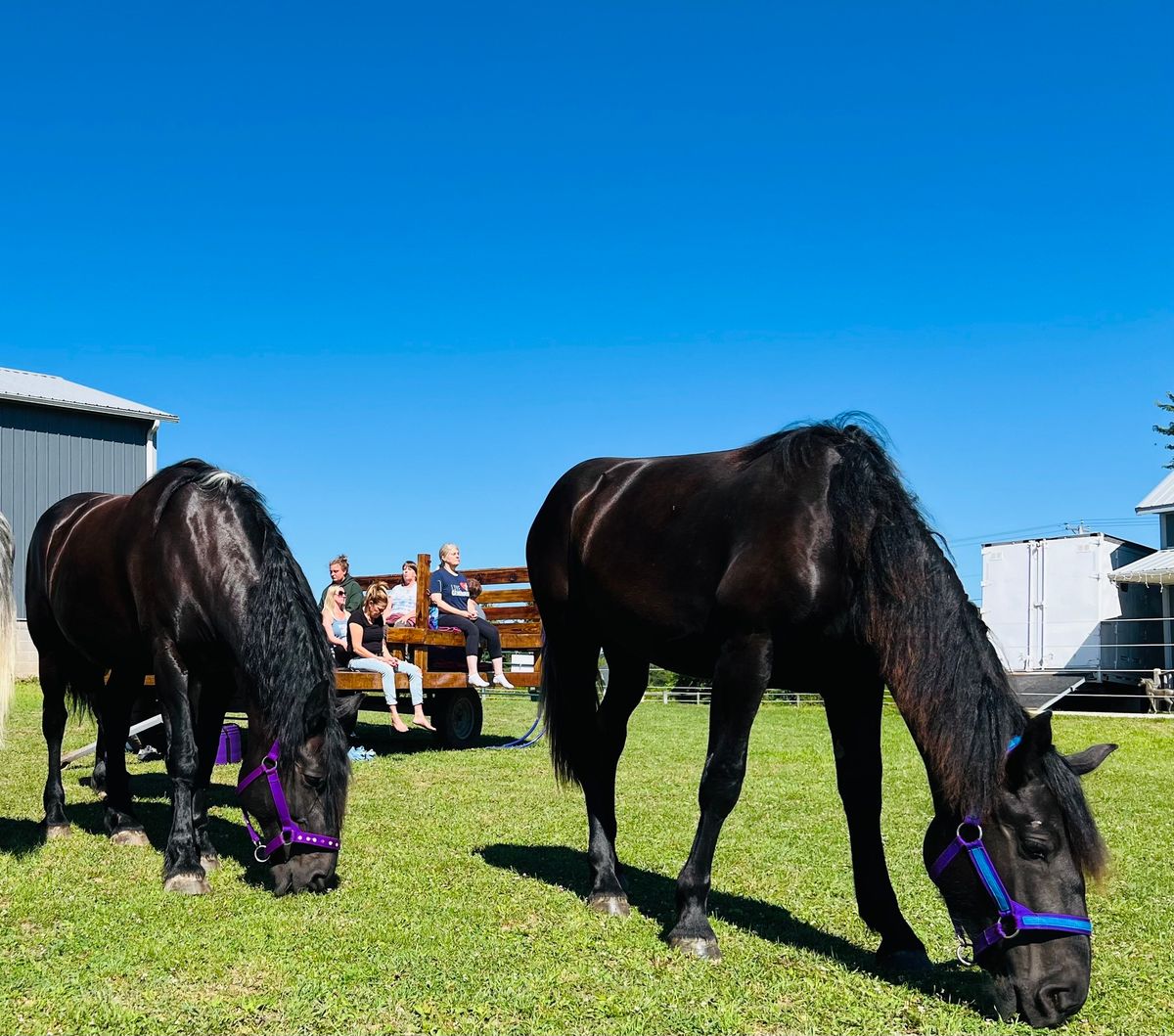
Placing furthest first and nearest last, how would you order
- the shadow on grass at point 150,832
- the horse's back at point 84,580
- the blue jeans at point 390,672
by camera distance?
the blue jeans at point 390,672 < the horse's back at point 84,580 < the shadow on grass at point 150,832

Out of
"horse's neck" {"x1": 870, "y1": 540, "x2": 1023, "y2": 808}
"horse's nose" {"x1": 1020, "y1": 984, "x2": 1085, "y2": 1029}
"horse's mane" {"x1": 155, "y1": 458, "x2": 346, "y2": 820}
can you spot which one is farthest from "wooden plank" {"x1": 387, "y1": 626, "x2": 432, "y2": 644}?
"horse's nose" {"x1": 1020, "y1": 984, "x2": 1085, "y2": 1029}

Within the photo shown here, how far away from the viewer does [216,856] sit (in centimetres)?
564

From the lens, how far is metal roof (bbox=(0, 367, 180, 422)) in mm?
22297

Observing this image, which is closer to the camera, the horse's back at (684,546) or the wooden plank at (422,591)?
the horse's back at (684,546)

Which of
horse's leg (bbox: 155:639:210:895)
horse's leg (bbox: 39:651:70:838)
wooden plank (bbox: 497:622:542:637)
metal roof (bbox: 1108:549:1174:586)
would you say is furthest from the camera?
metal roof (bbox: 1108:549:1174:586)

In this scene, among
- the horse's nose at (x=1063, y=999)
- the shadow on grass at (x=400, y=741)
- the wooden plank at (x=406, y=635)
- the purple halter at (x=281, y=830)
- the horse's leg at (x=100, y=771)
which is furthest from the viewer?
the shadow on grass at (x=400, y=741)

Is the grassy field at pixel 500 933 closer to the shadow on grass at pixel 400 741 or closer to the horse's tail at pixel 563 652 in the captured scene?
the horse's tail at pixel 563 652

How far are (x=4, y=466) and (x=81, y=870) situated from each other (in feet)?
63.4

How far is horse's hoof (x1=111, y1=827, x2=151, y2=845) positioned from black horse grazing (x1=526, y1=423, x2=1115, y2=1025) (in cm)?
270

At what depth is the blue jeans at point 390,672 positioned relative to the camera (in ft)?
34.7

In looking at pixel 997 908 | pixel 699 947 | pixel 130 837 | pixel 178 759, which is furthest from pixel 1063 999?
pixel 130 837

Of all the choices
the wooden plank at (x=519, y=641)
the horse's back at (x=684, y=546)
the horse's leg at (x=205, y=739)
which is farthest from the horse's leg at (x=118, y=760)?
the wooden plank at (x=519, y=641)

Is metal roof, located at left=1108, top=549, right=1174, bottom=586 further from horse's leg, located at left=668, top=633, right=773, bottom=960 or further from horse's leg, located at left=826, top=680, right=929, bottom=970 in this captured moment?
horse's leg, located at left=668, top=633, right=773, bottom=960

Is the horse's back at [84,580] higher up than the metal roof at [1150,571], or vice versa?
the horse's back at [84,580]
